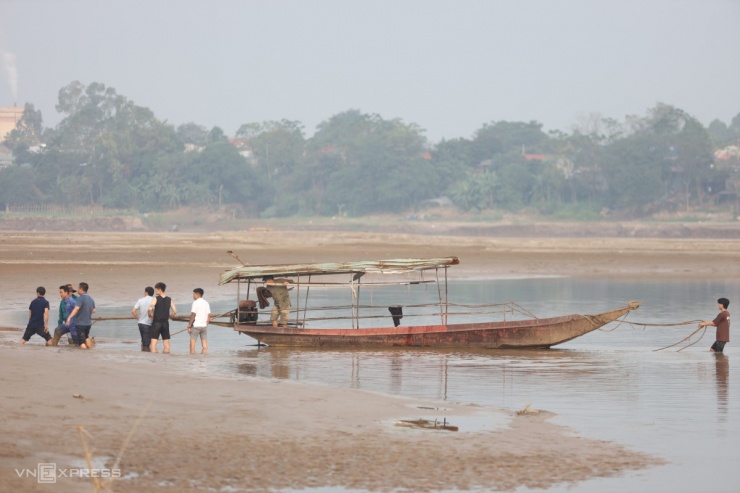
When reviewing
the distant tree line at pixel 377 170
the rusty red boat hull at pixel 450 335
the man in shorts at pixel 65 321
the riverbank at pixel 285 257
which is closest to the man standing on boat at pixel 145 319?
the man in shorts at pixel 65 321

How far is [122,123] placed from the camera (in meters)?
123

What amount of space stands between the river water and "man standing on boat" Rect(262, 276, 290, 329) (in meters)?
0.66

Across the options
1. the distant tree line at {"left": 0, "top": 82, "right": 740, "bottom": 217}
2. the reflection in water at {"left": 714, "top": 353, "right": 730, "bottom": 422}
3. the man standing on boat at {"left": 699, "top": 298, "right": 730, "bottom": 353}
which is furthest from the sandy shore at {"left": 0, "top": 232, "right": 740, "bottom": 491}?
the distant tree line at {"left": 0, "top": 82, "right": 740, "bottom": 217}

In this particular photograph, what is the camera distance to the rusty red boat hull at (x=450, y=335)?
21250 millimetres

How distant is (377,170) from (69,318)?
93733mm

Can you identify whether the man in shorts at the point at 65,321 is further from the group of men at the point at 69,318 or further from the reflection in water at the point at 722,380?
the reflection in water at the point at 722,380

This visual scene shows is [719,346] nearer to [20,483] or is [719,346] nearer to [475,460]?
[475,460]

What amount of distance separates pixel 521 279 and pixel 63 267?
56.9 ft

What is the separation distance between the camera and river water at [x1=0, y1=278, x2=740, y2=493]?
458 inches

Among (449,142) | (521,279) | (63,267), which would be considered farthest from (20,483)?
(449,142)

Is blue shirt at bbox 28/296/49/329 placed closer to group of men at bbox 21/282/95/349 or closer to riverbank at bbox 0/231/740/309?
group of men at bbox 21/282/95/349

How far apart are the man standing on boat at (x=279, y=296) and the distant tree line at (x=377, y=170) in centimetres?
7824

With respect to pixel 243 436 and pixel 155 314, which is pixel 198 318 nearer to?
pixel 155 314

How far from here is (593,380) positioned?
56.5 feet
